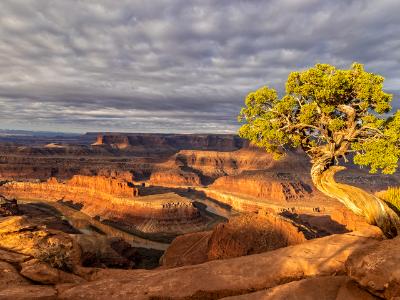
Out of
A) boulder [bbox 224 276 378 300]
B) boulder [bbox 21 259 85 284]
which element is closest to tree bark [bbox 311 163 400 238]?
boulder [bbox 224 276 378 300]

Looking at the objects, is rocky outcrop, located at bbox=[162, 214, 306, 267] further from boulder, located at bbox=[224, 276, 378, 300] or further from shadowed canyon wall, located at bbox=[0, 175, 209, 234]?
shadowed canyon wall, located at bbox=[0, 175, 209, 234]

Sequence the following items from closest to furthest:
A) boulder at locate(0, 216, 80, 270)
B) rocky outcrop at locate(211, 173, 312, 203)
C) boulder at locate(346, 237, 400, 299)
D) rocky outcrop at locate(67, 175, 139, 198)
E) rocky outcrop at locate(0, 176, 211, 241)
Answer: boulder at locate(346, 237, 400, 299) < boulder at locate(0, 216, 80, 270) < rocky outcrop at locate(0, 176, 211, 241) < rocky outcrop at locate(67, 175, 139, 198) < rocky outcrop at locate(211, 173, 312, 203)

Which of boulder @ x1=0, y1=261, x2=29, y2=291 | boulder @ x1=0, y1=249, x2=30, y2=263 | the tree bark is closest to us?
boulder @ x1=0, y1=261, x2=29, y2=291

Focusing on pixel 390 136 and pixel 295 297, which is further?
pixel 390 136

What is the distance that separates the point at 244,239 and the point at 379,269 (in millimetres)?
30975

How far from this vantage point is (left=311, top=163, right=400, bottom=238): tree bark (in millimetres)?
17734

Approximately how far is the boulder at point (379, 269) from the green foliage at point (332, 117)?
23.2 ft

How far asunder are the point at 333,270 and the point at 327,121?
8350 millimetres

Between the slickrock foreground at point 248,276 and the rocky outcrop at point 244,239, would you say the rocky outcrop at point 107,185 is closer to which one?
the rocky outcrop at point 244,239

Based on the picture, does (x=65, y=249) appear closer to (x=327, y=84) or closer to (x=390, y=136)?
(x=327, y=84)

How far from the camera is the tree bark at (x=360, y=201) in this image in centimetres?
1773

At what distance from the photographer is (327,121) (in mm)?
19641

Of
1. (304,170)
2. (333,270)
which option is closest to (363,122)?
(333,270)

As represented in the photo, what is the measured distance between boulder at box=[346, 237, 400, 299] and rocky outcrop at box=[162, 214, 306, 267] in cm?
2817
